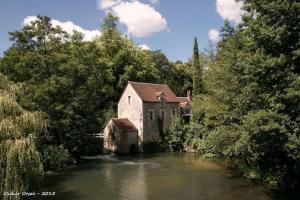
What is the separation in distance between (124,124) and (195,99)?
10.3 metres

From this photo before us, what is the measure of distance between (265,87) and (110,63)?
34.0 metres

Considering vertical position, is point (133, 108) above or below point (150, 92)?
below

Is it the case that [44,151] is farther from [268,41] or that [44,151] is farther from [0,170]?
[268,41]

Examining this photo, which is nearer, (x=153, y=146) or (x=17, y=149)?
(x=17, y=149)

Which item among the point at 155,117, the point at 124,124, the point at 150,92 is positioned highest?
the point at 150,92

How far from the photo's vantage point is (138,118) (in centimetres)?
4359

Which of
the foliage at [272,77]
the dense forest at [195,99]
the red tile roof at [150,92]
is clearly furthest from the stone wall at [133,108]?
the foliage at [272,77]

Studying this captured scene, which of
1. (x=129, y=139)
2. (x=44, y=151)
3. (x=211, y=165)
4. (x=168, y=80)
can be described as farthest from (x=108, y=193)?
(x=168, y=80)

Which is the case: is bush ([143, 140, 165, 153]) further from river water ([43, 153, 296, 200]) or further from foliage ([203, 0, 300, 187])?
foliage ([203, 0, 300, 187])

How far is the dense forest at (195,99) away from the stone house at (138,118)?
7.85 ft

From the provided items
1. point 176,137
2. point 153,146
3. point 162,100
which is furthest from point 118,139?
point 162,100

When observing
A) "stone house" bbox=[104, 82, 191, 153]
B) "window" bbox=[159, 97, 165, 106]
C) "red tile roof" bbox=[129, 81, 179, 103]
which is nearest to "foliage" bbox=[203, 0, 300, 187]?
"stone house" bbox=[104, 82, 191, 153]

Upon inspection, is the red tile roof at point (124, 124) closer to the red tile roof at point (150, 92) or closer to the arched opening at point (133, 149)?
the arched opening at point (133, 149)

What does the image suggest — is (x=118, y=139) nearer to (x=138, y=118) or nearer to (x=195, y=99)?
(x=138, y=118)
